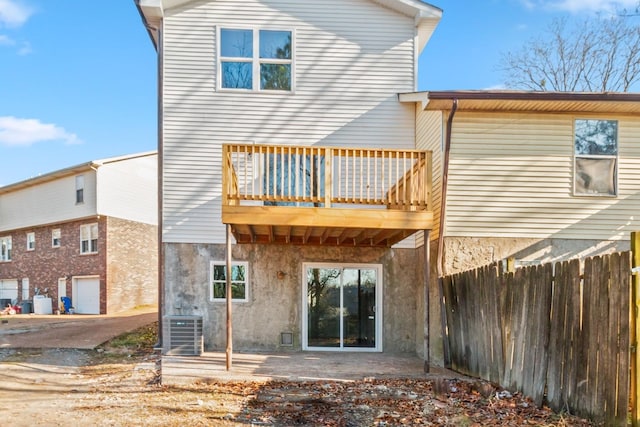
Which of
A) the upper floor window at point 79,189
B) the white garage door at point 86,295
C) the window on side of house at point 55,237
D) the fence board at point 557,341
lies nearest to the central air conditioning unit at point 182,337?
the fence board at point 557,341

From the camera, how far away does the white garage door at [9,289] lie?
1047 inches

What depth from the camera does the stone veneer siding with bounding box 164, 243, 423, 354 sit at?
11148 millimetres

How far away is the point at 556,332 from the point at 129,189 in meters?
21.0

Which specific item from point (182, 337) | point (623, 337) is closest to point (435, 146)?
point (623, 337)

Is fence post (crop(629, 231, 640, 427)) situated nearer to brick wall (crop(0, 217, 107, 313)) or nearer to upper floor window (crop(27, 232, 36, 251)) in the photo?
brick wall (crop(0, 217, 107, 313))

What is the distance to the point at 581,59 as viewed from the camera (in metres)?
24.4

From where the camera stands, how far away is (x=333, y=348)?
1128 centimetres

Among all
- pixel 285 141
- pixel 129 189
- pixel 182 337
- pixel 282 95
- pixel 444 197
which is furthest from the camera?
pixel 129 189

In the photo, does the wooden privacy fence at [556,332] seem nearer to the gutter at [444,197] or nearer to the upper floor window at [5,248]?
the gutter at [444,197]

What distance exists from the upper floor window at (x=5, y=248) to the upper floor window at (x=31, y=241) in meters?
2.10

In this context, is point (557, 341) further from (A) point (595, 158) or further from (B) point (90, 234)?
(B) point (90, 234)

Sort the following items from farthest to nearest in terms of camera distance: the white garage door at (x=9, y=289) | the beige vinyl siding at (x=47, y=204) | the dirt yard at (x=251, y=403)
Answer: the white garage door at (x=9, y=289)
the beige vinyl siding at (x=47, y=204)
the dirt yard at (x=251, y=403)

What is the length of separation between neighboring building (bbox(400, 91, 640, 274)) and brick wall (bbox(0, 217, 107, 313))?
17.4m

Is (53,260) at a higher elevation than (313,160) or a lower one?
lower
